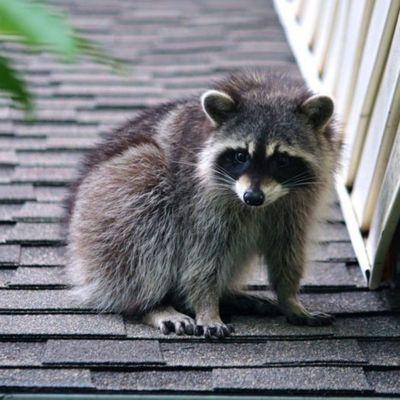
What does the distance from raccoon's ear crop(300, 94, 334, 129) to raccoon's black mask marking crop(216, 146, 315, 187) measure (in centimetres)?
18

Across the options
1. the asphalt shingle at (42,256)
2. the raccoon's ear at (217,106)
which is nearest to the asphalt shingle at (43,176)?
the asphalt shingle at (42,256)

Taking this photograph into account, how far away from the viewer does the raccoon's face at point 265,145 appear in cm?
301

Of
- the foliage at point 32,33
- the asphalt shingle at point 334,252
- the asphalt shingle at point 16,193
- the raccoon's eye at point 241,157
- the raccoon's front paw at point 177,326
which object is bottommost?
the asphalt shingle at point 16,193

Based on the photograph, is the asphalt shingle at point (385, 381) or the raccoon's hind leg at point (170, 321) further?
the raccoon's hind leg at point (170, 321)

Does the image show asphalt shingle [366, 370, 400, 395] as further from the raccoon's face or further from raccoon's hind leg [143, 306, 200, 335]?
the raccoon's face

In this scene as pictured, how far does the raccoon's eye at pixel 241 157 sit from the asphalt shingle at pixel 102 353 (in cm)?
76

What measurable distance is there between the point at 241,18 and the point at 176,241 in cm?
307

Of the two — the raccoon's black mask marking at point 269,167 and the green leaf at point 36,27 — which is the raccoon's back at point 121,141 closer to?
the raccoon's black mask marking at point 269,167

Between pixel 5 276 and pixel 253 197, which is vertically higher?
pixel 253 197

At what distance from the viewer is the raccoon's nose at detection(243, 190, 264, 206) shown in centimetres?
286

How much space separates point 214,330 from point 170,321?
0.17 metres

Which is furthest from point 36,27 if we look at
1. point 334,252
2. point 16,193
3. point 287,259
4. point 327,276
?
point 16,193

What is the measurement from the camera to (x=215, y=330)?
9.12 feet

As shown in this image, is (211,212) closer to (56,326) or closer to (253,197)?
(253,197)
